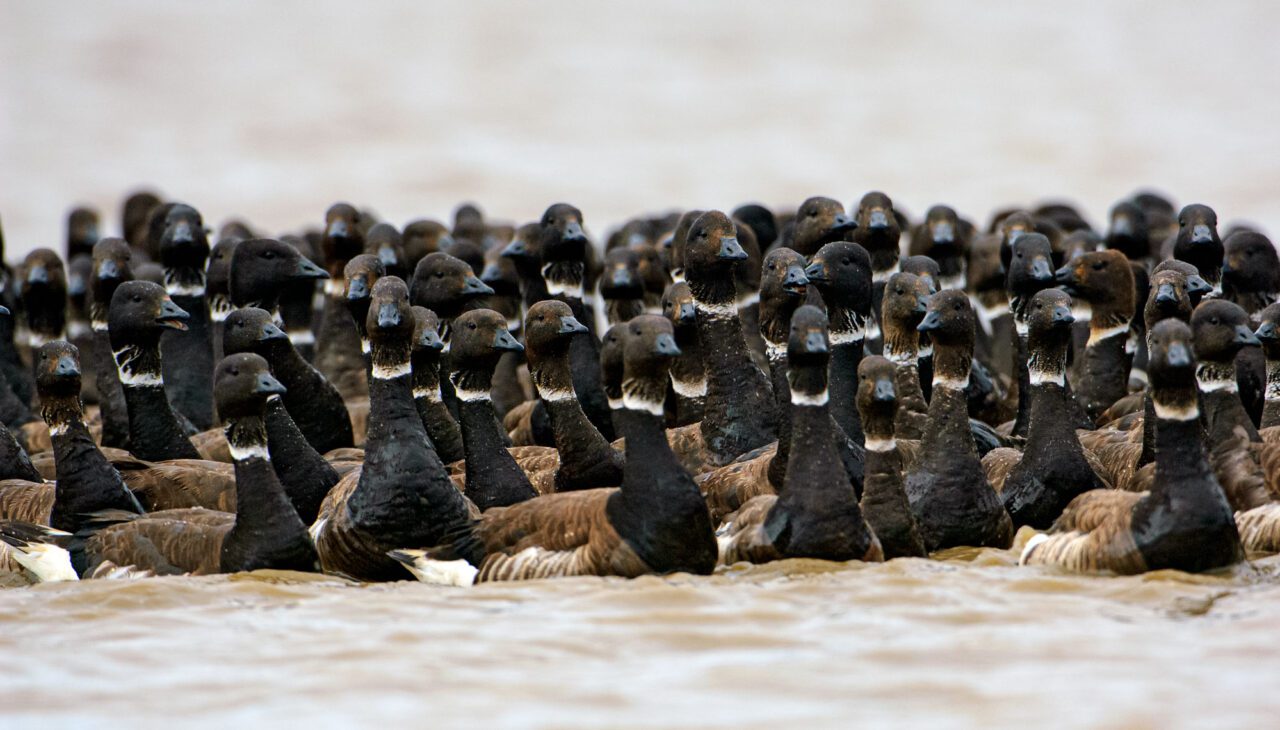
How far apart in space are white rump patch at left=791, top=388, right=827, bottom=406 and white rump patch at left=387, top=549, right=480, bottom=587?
227 cm

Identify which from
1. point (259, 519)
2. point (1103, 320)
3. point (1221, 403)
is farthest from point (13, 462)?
point (1221, 403)

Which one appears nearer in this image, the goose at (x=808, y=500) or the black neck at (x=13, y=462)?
the goose at (x=808, y=500)

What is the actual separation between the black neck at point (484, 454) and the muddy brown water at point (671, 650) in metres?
1.42

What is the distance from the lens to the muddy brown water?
8.01 metres

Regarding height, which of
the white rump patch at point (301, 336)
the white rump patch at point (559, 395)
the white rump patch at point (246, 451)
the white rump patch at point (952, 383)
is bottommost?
the white rump patch at point (246, 451)

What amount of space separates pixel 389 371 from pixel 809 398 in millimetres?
3011

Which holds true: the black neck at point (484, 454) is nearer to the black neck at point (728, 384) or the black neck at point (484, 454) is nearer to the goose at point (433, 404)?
the goose at point (433, 404)

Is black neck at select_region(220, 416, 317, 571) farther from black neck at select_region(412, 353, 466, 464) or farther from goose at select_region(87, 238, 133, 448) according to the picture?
goose at select_region(87, 238, 133, 448)

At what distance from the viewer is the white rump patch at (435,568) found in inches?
434

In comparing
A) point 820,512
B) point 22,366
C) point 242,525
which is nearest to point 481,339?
point 242,525

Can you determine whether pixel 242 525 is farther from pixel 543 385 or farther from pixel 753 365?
pixel 753 365

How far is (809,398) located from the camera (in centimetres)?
1123

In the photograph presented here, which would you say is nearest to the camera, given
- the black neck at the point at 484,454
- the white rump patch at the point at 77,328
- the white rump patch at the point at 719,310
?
the black neck at the point at 484,454

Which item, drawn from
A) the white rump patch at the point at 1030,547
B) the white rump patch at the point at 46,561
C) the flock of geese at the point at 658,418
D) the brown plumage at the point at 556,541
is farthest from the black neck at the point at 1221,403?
the white rump patch at the point at 46,561
